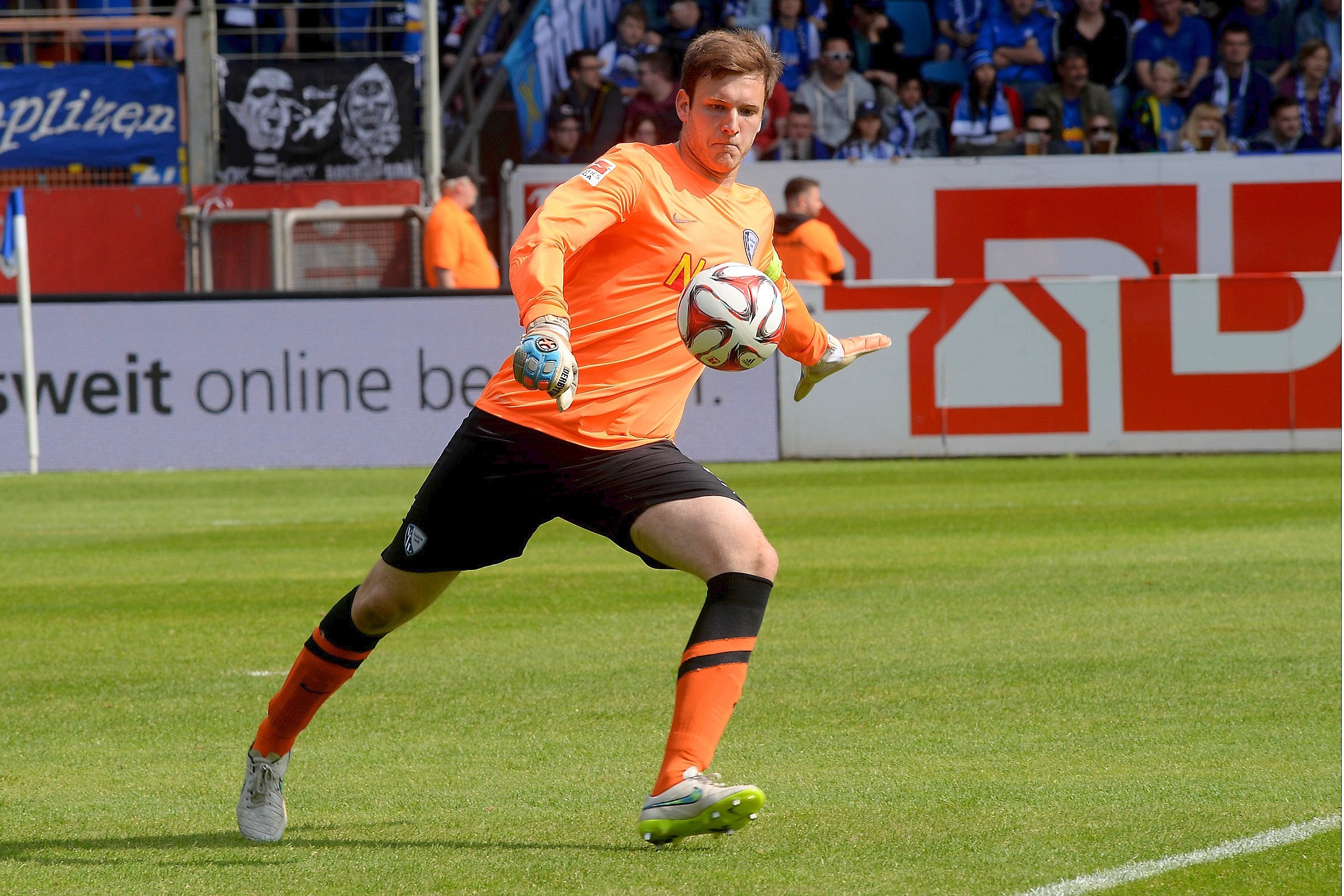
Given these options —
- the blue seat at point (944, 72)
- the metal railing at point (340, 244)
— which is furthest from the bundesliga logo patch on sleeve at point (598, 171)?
the blue seat at point (944, 72)

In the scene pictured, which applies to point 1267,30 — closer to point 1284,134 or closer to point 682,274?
Answer: point 1284,134

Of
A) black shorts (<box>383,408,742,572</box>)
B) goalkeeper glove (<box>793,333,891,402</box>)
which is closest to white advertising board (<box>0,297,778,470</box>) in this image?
goalkeeper glove (<box>793,333,891,402</box>)

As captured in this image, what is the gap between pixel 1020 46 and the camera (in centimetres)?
1978

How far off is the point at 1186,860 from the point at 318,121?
1546 cm

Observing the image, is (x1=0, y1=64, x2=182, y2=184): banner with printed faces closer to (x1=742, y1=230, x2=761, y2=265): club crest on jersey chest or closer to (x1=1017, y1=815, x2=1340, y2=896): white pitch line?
(x1=742, y1=230, x2=761, y2=265): club crest on jersey chest

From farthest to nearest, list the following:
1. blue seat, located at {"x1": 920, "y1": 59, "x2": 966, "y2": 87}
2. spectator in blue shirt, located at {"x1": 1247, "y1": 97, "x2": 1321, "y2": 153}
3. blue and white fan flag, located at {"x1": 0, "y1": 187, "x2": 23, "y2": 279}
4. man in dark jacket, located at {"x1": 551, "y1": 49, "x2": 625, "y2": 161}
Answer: blue seat, located at {"x1": 920, "y1": 59, "x2": 966, "y2": 87} < man in dark jacket, located at {"x1": 551, "y1": 49, "x2": 625, "y2": 161} < spectator in blue shirt, located at {"x1": 1247, "y1": 97, "x2": 1321, "y2": 153} < blue and white fan flag, located at {"x1": 0, "y1": 187, "x2": 23, "y2": 279}

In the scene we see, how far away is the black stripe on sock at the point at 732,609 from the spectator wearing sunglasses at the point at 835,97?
15.5 m

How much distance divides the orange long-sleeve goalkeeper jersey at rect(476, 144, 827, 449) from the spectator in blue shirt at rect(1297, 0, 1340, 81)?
57.1 feet

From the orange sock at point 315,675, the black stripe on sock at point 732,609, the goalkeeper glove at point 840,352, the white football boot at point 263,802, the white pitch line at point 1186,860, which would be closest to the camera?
the white pitch line at point 1186,860

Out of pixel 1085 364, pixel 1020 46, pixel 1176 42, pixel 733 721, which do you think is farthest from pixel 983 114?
pixel 733 721

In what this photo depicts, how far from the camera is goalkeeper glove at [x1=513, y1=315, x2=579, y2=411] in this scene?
12.7 ft

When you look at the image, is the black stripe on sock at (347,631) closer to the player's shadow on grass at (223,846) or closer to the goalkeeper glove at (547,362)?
the player's shadow on grass at (223,846)

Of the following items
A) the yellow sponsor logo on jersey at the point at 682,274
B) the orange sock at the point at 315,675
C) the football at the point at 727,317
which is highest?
the yellow sponsor logo on jersey at the point at 682,274

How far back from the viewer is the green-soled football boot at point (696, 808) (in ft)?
13.0
